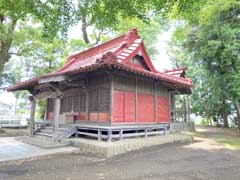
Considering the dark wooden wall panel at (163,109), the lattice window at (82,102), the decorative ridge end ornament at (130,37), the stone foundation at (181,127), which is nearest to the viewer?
the lattice window at (82,102)

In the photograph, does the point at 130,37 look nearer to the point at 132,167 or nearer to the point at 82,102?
the point at 82,102

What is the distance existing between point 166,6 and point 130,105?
18.4 feet

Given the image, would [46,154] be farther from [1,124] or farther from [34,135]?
[1,124]

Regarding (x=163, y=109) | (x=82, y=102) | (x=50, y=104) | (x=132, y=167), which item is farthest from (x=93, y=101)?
(x=50, y=104)

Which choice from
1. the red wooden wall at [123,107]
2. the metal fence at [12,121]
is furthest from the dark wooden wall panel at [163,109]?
the metal fence at [12,121]

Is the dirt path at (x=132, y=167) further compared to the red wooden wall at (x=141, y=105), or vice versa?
the red wooden wall at (x=141, y=105)

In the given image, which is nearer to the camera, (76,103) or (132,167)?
(132,167)

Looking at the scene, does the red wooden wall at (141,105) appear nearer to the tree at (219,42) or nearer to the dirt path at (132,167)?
the dirt path at (132,167)

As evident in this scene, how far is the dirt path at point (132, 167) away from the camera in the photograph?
5.02m

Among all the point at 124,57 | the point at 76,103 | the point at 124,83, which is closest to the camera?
the point at 124,83

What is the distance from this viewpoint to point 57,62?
17.8m

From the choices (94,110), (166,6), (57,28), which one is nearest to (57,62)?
(94,110)

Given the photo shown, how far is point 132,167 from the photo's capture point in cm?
589

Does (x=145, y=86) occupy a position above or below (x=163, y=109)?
above
